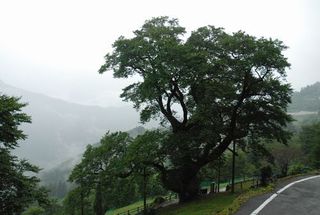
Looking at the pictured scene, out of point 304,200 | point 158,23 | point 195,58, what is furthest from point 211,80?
point 304,200

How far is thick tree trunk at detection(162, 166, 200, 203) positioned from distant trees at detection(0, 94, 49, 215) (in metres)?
13.4

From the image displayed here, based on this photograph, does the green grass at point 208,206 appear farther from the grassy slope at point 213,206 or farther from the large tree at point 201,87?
the large tree at point 201,87

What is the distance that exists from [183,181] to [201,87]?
8886 mm

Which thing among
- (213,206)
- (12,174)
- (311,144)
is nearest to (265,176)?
(213,206)

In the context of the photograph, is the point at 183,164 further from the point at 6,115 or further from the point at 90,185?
the point at 6,115

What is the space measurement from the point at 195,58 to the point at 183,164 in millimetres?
9435

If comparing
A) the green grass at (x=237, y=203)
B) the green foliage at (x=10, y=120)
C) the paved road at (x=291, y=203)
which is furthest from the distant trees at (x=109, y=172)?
the paved road at (x=291, y=203)

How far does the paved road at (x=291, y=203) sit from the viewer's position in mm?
16750

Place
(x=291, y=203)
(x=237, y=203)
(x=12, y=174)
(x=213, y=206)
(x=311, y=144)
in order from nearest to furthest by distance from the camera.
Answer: (x=291, y=203), (x=237, y=203), (x=12, y=174), (x=213, y=206), (x=311, y=144)

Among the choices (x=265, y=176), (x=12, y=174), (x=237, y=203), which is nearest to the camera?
(x=237, y=203)

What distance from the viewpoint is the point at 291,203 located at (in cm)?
1872

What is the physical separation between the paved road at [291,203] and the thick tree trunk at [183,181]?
1336 centimetres

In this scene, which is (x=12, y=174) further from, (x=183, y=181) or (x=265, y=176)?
(x=265, y=176)

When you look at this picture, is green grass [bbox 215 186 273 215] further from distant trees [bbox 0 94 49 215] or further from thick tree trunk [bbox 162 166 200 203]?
distant trees [bbox 0 94 49 215]
